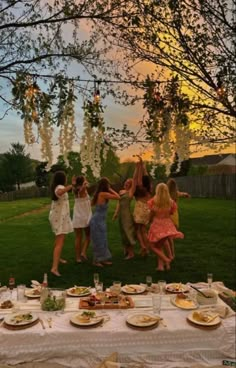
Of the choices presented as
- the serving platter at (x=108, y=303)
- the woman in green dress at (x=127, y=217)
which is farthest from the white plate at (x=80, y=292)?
the woman in green dress at (x=127, y=217)

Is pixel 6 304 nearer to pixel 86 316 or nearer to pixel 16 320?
Answer: pixel 16 320

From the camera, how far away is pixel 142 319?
4.00 meters

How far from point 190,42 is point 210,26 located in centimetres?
50

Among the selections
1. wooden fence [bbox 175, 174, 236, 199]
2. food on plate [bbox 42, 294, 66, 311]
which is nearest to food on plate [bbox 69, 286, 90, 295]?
food on plate [bbox 42, 294, 66, 311]

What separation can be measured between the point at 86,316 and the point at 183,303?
116 cm

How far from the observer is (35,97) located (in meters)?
4.92

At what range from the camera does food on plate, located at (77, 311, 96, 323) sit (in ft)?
13.0

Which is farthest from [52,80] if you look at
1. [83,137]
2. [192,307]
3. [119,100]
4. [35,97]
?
[192,307]

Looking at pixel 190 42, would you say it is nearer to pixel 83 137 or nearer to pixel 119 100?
pixel 119 100

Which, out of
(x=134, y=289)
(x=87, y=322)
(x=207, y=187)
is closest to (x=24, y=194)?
(x=207, y=187)

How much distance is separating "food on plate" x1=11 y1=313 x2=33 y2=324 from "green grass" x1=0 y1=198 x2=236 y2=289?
3141 mm

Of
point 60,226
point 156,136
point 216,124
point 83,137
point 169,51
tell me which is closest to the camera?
point 83,137

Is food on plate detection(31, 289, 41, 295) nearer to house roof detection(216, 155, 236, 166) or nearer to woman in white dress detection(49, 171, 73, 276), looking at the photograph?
woman in white dress detection(49, 171, 73, 276)

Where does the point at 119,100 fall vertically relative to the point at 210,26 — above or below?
below
